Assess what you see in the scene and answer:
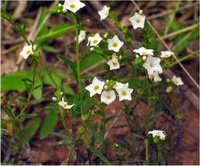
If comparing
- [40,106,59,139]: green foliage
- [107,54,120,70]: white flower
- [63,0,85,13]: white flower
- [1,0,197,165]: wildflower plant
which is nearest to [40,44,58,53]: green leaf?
[1,0,197,165]: wildflower plant

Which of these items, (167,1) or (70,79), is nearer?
(70,79)

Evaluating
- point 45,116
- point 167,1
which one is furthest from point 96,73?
point 167,1

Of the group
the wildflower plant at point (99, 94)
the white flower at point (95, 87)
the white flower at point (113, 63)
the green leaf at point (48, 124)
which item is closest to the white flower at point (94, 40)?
the wildflower plant at point (99, 94)

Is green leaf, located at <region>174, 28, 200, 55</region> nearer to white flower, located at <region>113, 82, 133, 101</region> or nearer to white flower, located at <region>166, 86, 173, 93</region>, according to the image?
white flower, located at <region>166, 86, 173, 93</region>

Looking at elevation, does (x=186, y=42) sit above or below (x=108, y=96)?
above

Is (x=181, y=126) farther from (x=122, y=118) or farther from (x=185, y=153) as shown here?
(x=122, y=118)

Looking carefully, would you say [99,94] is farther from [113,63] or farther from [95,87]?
[113,63]

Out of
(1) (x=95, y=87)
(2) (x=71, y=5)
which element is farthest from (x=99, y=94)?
(2) (x=71, y=5)

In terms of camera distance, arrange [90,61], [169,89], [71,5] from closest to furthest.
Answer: [71,5]
[169,89]
[90,61]
